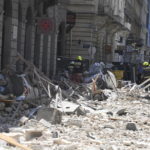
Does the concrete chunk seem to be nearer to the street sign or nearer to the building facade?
the building facade

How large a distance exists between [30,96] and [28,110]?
1.28 meters

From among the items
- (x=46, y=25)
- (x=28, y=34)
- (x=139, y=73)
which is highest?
(x=46, y=25)

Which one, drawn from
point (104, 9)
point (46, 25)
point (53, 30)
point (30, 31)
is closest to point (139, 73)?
point (104, 9)

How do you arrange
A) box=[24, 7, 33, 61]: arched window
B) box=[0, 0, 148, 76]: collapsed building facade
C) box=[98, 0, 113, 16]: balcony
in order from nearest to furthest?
box=[0, 0, 148, 76]: collapsed building facade
box=[24, 7, 33, 61]: arched window
box=[98, 0, 113, 16]: balcony

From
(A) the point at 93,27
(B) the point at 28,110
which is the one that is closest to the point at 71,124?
(B) the point at 28,110

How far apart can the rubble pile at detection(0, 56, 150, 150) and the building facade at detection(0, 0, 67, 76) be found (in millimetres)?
3598

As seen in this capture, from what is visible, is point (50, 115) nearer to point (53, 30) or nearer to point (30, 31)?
point (53, 30)

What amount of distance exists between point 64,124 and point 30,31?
609 inches

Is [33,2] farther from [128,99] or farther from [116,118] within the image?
[116,118]

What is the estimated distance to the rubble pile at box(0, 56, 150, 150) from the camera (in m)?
10.1

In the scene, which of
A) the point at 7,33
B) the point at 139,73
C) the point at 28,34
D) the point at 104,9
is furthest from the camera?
the point at 104,9

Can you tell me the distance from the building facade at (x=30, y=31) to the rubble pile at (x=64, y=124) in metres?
3.60

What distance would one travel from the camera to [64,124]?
12852mm

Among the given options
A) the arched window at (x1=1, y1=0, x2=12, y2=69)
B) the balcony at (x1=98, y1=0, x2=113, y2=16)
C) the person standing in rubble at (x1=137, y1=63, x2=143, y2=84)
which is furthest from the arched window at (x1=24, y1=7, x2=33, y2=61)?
the balcony at (x1=98, y1=0, x2=113, y2=16)
